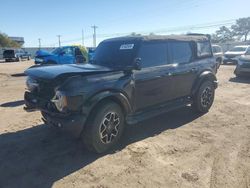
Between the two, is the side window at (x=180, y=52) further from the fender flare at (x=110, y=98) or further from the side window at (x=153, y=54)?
the fender flare at (x=110, y=98)

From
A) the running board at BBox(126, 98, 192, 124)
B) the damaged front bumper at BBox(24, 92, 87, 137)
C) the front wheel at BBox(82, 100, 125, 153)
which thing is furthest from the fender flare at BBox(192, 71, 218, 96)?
the damaged front bumper at BBox(24, 92, 87, 137)

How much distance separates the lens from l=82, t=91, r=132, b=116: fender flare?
168 inches

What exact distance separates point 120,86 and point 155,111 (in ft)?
3.96

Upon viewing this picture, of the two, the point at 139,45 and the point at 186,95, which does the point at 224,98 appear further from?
the point at 139,45

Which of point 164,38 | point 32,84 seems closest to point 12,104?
point 32,84

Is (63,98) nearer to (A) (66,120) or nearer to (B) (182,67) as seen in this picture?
(A) (66,120)

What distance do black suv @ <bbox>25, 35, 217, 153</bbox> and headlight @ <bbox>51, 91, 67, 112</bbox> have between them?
12 mm

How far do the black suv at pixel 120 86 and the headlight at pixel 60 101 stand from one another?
0.01 m

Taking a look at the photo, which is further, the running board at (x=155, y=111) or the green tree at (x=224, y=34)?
the green tree at (x=224, y=34)

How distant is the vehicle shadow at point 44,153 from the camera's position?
391 centimetres

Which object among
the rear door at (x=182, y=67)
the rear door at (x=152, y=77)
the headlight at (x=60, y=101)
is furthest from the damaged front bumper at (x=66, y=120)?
the rear door at (x=182, y=67)


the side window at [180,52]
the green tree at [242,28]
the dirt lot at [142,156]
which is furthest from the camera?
the green tree at [242,28]

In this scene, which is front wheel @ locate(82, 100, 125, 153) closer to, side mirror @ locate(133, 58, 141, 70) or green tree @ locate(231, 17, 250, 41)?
side mirror @ locate(133, 58, 141, 70)

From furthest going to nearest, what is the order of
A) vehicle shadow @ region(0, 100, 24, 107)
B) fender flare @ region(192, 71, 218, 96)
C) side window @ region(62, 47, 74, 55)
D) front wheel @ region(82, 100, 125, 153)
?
1. side window @ region(62, 47, 74, 55)
2. vehicle shadow @ region(0, 100, 24, 107)
3. fender flare @ region(192, 71, 218, 96)
4. front wheel @ region(82, 100, 125, 153)
